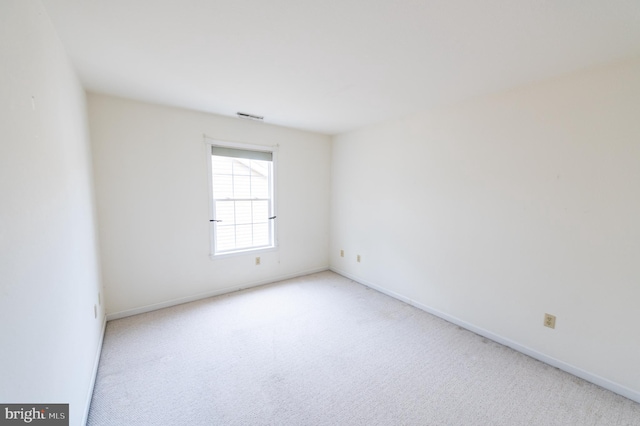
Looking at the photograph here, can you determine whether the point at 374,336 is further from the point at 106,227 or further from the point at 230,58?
the point at 106,227

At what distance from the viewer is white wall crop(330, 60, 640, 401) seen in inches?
71.7

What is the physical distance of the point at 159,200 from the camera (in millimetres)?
2926

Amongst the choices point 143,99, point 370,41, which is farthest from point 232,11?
point 143,99

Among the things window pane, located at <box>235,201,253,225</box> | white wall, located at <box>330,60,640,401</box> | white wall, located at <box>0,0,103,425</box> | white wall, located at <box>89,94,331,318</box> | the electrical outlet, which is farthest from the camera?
window pane, located at <box>235,201,253,225</box>

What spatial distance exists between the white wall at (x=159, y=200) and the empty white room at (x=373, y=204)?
0.02 meters

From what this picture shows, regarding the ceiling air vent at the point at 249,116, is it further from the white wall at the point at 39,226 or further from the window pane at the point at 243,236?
the white wall at the point at 39,226

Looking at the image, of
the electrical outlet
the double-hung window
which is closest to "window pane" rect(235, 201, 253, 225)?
the double-hung window

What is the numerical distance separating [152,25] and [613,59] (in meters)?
2.95

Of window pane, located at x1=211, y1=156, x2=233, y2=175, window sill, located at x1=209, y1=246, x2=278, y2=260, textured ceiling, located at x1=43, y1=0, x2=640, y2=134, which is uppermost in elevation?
textured ceiling, located at x1=43, y1=0, x2=640, y2=134

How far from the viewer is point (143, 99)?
2674 millimetres

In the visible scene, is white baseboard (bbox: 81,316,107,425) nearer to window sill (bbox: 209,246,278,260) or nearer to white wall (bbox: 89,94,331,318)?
white wall (bbox: 89,94,331,318)

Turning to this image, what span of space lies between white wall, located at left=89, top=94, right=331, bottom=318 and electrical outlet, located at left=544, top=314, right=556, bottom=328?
3113mm

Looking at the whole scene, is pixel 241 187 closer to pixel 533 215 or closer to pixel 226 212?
pixel 226 212

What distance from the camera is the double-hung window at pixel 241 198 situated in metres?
3.35
